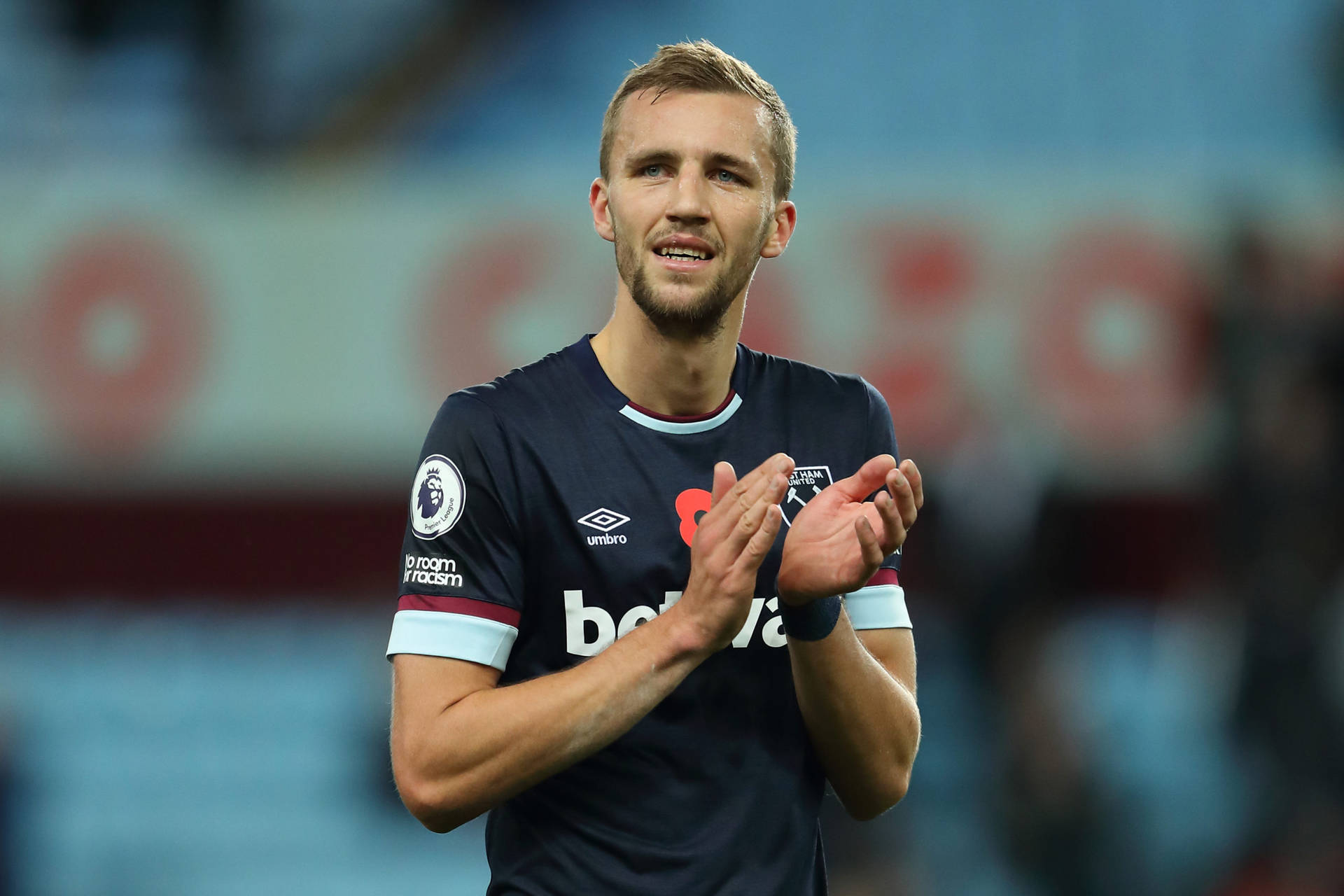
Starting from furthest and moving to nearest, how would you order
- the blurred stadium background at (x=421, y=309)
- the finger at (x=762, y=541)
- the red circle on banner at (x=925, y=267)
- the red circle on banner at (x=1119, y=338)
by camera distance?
the red circle on banner at (x=925, y=267) < the red circle on banner at (x=1119, y=338) < the blurred stadium background at (x=421, y=309) < the finger at (x=762, y=541)

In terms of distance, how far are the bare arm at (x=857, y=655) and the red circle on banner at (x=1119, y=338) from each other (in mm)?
5689

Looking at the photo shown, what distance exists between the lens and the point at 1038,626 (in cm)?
691

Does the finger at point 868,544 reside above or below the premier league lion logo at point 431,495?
below

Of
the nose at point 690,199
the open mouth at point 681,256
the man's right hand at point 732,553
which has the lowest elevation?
the man's right hand at point 732,553

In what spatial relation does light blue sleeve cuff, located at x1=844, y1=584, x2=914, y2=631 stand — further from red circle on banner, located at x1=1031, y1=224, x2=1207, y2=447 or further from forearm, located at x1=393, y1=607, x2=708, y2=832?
red circle on banner, located at x1=1031, y1=224, x2=1207, y2=447

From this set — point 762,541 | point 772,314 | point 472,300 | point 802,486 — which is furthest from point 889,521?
point 472,300

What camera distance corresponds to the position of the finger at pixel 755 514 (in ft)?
7.63

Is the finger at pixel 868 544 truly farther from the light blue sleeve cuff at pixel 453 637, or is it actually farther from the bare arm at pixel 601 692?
the light blue sleeve cuff at pixel 453 637

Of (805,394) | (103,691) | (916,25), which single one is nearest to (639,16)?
(916,25)

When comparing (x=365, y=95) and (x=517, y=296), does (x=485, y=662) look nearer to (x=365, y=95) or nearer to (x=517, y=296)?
(x=517, y=296)

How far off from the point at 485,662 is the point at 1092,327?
21.5 feet

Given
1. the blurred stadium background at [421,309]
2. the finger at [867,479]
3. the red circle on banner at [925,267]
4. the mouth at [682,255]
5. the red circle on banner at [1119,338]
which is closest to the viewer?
the finger at [867,479]

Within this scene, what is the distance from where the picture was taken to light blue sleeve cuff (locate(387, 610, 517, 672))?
2.48 meters

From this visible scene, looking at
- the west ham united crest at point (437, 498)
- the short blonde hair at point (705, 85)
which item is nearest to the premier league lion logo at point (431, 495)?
the west ham united crest at point (437, 498)
